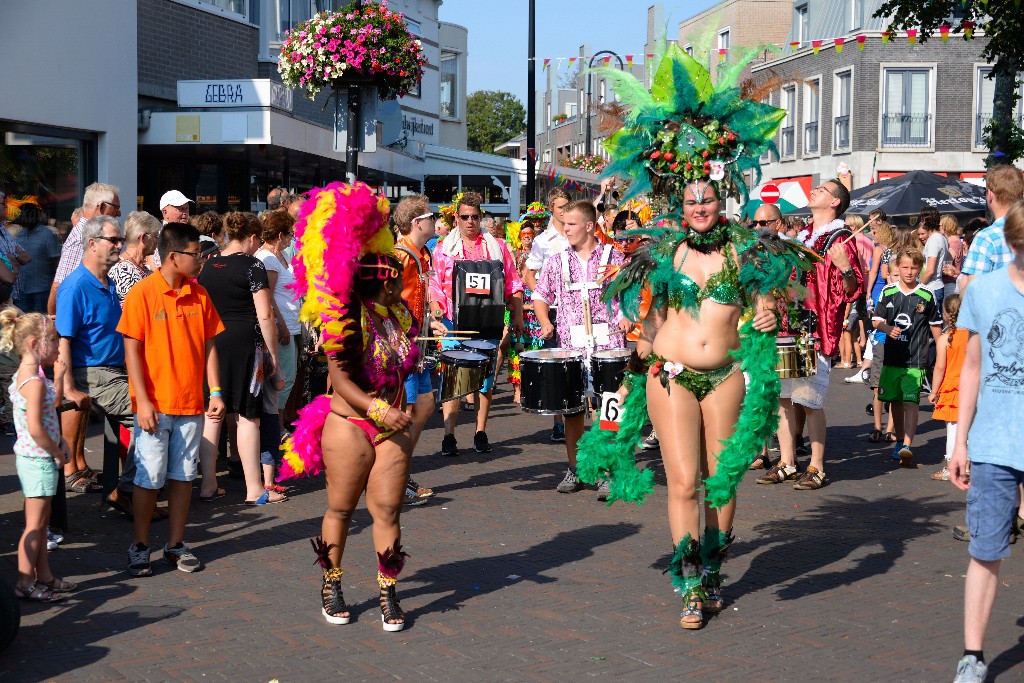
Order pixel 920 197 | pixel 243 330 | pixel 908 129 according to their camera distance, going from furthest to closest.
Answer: pixel 908 129
pixel 920 197
pixel 243 330

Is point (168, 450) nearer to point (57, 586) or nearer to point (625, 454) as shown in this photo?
point (57, 586)

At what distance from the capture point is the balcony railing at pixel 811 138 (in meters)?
45.2

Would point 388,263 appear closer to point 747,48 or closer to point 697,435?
point 697,435

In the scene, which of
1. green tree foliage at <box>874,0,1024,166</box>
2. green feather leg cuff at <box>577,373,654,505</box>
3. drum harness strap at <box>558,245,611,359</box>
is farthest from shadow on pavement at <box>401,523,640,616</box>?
green tree foliage at <box>874,0,1024,166</box>

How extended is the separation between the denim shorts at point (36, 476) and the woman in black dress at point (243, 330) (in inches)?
89.9

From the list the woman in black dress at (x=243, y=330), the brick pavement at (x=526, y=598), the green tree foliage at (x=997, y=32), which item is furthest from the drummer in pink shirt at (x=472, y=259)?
the green tree foliage at (x=997, y=32)

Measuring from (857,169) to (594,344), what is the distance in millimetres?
35116

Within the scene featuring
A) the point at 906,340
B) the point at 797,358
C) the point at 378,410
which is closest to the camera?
the point at 378,410

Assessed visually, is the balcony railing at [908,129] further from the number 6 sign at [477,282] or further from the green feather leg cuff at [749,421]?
the green feather leg cuff at [749,421]

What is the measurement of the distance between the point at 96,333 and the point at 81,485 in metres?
1.56

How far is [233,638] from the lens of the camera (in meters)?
5.62

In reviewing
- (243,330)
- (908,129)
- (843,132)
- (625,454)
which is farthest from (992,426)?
(843,132)

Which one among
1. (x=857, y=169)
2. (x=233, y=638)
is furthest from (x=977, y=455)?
(x=857, y=169)

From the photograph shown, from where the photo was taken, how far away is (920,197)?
21.4 meters
